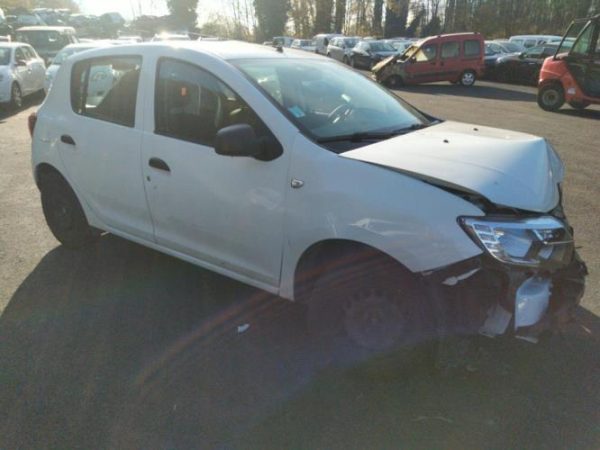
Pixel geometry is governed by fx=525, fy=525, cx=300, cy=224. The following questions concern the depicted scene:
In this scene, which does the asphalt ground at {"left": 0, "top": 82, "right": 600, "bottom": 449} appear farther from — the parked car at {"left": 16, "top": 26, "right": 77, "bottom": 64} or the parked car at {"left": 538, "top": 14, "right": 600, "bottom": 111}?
the parked car at {"left": 16, "top": 26, "right": 77, "bottom": 64}

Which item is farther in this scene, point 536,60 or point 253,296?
point 536,60

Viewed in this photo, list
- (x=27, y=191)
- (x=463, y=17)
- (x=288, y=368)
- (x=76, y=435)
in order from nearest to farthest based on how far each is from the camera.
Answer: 1. (x=76, y=435)
2. (x=288, y=368)
3. (x=27, y=191)
4. (x=463, y=17)

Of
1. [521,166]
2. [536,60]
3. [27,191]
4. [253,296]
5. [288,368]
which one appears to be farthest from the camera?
[536,60]

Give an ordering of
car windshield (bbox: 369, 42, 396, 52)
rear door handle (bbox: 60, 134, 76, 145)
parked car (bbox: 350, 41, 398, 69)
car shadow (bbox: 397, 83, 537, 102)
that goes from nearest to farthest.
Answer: rear door handle (bbox: 60, 134, 76, 145) < car shadow (bbox: 397, 83, 537, 102) < parked car (bbox: 350, 41, 398, 69) < car windshield (bbox: 369, 42, 396, 52)

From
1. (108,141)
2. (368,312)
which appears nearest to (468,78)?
(108,141)

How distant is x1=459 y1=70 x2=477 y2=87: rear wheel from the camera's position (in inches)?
824

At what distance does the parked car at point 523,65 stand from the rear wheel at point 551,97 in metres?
8.87

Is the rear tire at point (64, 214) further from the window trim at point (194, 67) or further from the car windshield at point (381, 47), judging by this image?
the car windshield at point (381, 47)

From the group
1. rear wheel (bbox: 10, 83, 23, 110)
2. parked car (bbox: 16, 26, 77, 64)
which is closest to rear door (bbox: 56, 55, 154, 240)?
rear wheel (bbox: 10, 83, 23, 110)

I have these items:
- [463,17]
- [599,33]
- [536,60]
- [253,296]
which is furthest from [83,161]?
[463,17]

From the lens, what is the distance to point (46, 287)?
13.0ft

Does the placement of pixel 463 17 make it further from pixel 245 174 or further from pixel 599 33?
pixel 245 174

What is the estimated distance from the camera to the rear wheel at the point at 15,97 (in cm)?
1292

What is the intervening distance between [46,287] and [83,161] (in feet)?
3.25
